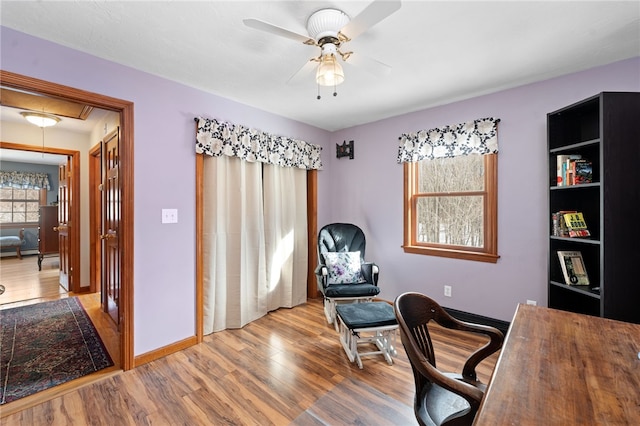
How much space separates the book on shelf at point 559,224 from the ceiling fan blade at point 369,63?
1844 mm

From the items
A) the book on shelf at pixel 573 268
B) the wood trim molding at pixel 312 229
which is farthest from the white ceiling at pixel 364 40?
the book on shelf at pixel 573 268

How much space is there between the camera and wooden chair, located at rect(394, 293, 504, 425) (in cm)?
102

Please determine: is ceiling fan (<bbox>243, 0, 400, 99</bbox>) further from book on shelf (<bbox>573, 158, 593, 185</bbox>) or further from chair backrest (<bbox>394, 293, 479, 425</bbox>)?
book on shelf (<bbox>573, 158, 593, 185</bbox>)

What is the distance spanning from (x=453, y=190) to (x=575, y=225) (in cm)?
116

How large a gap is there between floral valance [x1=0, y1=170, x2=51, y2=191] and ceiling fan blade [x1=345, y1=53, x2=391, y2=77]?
25.3 feet

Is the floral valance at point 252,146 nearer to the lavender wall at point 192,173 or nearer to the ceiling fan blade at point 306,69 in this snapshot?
the lavender wall at point 192,173

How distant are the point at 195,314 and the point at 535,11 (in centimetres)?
343

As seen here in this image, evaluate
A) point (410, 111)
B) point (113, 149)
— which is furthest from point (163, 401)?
point (410, 111)

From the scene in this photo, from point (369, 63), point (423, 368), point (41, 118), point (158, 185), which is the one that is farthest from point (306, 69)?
point (41, 118)

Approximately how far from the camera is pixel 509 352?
3.58 feet

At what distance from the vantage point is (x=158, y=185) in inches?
96.0

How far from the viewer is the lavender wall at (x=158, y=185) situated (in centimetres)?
219

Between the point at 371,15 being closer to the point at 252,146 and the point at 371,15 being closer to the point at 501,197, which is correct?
the point at 252,146

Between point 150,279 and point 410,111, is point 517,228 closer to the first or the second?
point 410,111
